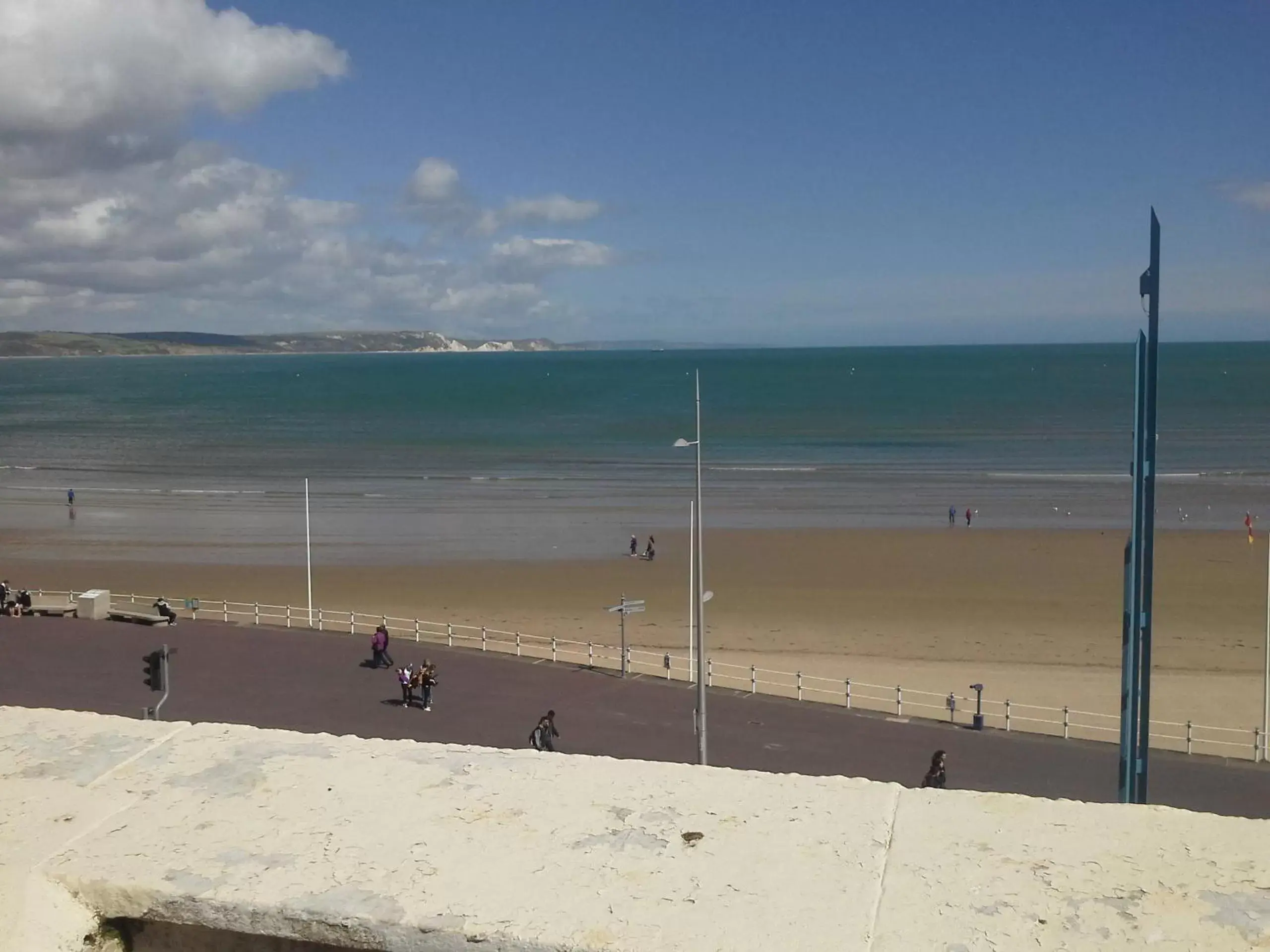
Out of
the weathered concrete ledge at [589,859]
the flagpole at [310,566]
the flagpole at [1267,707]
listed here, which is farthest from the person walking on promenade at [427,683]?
the weathered concrete ledge at [589,859]

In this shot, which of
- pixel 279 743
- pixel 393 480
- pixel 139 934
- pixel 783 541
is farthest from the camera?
pixel 393 480

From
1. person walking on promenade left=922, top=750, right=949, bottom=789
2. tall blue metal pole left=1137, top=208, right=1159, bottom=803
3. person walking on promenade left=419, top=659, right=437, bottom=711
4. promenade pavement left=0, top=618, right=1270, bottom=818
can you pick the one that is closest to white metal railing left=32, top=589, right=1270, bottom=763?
promenade pavement left=0, top=618, right=1270, bottom=818

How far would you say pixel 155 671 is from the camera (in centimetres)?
1587

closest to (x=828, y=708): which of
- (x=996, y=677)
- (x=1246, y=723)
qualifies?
(x=996, y=677)

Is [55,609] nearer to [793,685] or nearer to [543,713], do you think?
[543,713]

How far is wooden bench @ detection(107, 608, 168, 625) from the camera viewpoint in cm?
2772

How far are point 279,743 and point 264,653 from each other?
2340 cm

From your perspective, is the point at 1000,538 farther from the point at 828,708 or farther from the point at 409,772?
the point at 409,772

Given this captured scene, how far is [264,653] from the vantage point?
25172 mm

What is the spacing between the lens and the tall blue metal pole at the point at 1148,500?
6605 mm

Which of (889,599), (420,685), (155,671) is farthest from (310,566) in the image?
(155,671)

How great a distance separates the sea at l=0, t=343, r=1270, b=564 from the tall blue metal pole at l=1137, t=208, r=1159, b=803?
86.9 feet

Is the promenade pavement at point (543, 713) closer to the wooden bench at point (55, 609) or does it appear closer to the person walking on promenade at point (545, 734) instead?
the person walking on promenade at point (545, 734)

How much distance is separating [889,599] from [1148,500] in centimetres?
2935
